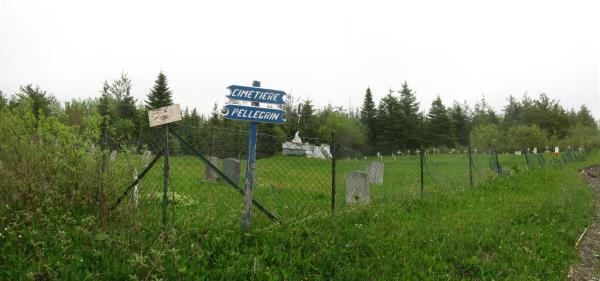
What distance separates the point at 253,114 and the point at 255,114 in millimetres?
23

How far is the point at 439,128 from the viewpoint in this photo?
163 feet

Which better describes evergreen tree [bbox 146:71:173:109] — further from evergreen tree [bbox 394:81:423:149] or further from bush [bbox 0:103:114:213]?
bush [bbox 0:103:114:213]

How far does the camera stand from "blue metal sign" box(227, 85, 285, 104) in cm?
426

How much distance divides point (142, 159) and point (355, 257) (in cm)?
288

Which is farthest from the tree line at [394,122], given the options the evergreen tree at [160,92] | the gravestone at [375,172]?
the gravestone at [375,172]

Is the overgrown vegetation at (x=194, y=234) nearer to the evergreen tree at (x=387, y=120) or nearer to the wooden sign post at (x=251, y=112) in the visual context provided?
the wooden sign post at (x=251, y=112)

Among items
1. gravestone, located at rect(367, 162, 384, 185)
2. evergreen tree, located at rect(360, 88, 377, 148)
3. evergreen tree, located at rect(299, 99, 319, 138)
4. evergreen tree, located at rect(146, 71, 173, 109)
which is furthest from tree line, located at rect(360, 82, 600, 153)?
gravestone, located at rect(367, 162, 384, 185)

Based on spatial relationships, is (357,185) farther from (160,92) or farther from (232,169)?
(160,92)

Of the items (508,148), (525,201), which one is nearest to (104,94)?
(508,148)

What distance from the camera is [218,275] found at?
3.58 meters

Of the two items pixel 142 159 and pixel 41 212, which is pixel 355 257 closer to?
pixel 142 159

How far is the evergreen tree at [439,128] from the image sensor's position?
49406mm

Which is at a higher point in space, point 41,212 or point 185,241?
point 41,212

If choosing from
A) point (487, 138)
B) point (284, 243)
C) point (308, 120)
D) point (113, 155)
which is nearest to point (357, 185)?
point (284, 243)
